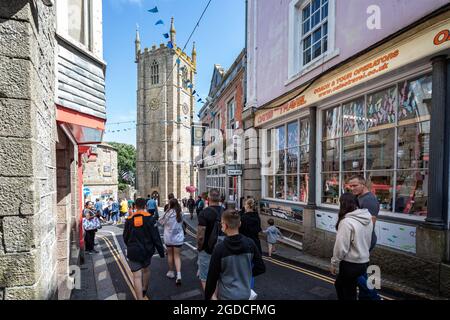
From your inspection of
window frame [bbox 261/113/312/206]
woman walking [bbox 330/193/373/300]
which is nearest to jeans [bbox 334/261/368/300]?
woman walking [bbox 330/193/373/300]

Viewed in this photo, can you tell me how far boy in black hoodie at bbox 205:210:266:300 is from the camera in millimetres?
2361

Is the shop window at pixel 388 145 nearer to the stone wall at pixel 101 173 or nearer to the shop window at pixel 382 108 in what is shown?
the shop window at pixel 382 108

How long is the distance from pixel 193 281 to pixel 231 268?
3.11m

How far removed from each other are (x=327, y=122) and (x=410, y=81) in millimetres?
2256

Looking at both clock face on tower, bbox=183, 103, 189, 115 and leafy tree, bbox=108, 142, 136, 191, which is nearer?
clock face on tower, bbox=183, 103, 189, 115

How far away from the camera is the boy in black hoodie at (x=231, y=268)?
2.36 m

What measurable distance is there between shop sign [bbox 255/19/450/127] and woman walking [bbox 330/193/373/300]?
335 centimetres

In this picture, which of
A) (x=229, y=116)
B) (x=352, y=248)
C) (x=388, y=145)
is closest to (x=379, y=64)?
(x=388, y=145)

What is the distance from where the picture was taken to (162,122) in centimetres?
4300

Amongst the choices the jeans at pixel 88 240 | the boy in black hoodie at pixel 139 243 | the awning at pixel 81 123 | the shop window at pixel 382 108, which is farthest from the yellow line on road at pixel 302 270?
the jeans at pixel 88 240

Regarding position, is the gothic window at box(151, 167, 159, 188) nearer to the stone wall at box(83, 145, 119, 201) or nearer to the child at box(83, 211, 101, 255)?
the stone wall at box(83, 145, 119, 201)

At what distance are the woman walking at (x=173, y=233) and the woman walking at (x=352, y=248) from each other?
10.1 feet

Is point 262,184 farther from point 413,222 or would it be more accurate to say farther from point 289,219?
point 413,222
